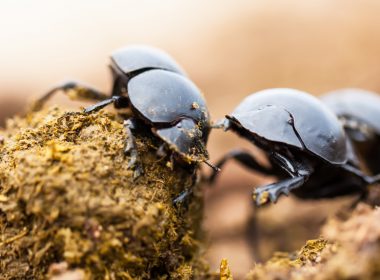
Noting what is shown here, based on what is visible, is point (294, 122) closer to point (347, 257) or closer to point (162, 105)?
point (162, 105)

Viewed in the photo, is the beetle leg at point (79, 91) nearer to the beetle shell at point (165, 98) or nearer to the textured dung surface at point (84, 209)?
the beetle shell at point (165, 98)

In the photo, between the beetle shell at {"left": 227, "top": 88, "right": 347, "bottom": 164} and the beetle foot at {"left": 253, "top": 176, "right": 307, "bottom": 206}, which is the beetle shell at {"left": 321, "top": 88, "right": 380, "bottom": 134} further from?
the beetle foot at {"left": 253, "top": 176, "right": 307, "bottom": 206}

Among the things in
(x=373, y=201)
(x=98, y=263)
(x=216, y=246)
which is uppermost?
(x=98, y=263)

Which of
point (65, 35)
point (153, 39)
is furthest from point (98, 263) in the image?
point (65, 35)

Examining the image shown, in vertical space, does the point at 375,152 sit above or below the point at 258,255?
above

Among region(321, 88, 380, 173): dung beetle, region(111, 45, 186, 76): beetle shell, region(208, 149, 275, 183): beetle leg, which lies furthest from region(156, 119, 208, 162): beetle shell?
region(321, 88, 380, 173): dung beetle

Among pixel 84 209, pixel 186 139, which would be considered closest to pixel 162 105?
pixel 186 139

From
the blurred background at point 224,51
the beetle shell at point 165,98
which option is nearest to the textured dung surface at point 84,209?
the beetle shell at point 165,98

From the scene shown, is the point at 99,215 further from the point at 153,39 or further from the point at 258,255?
the point at 153,39
